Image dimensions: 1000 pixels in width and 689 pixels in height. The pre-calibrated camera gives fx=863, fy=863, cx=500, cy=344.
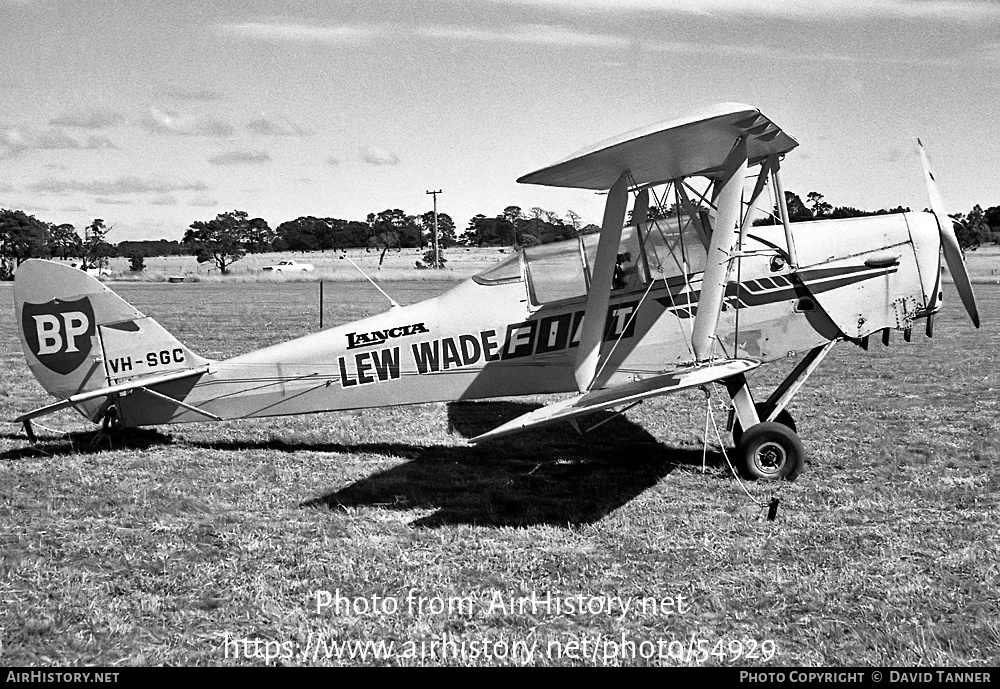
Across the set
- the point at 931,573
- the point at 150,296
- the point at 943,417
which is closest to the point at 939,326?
the point at 943,417

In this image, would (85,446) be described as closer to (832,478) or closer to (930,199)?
(832,478)

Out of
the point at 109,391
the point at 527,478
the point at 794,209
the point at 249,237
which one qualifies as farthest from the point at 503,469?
the point at 249,237

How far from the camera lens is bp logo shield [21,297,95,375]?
7.47m

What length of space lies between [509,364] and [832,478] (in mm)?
2803

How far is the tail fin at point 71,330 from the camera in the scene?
7.47m

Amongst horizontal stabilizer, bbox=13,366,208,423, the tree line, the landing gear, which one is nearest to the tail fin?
horizontal stabilizer, bbox=13,366,208,423

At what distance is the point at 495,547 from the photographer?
536cm

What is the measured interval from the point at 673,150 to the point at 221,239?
257 ft

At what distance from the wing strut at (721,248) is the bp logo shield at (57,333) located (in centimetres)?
517

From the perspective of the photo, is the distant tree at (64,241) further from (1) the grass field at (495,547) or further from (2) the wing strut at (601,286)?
(2) the wing strut at (601,286)

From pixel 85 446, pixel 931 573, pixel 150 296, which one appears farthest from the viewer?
pixel 150 296

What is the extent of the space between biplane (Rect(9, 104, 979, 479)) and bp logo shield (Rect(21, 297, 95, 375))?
1 cm

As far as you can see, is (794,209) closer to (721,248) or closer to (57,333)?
(721,248)
